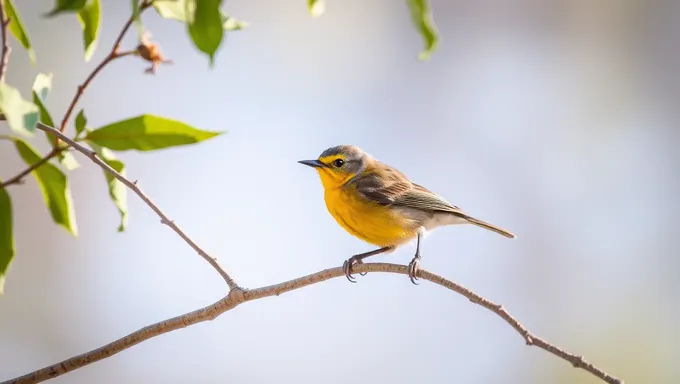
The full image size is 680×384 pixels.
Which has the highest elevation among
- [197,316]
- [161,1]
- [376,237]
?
[161,1]

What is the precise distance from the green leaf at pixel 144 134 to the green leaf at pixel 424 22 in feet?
2.04

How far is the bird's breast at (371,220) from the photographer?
4082 millimetres

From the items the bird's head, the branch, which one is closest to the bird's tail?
the bird's head

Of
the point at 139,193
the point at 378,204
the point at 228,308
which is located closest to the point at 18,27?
the point at 139,193

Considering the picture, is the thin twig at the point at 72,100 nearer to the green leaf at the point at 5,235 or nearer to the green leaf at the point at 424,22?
the green leaf at the point at 5,235

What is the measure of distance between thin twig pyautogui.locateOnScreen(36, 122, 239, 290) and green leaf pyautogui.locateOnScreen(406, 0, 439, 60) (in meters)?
0.81

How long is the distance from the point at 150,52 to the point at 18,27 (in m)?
0.32

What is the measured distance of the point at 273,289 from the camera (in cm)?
220

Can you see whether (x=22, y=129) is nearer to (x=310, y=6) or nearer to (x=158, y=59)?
(x=310, y=6)

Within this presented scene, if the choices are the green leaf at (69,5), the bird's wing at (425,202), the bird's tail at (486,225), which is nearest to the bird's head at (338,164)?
the bird's wing at (425,202)

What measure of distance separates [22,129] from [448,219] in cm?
328

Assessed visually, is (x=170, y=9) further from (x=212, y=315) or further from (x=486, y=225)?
(x=486, y=225)

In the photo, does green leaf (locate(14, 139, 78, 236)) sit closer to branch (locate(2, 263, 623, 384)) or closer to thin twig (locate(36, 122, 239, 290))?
thin twig (locate(36, 122, 239, 290))

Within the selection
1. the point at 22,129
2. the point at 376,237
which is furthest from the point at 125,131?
the point at 376,237
